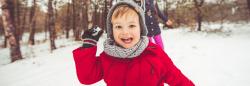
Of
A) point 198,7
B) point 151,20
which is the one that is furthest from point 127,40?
point 198,7

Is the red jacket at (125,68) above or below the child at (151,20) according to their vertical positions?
below

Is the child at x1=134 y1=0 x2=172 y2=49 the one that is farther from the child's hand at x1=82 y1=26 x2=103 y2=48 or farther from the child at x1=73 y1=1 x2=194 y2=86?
the child's hand at x1=82 y1=26 x2=103 y2=48

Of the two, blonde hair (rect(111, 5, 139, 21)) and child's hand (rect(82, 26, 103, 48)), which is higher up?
blonde hair (rect(111, 5, 139, 21))

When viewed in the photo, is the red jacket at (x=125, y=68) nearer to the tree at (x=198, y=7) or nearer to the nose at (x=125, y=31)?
the nose at (x=125, y=31)

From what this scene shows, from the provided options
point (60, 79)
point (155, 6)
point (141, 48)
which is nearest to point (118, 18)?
point (141, 48)

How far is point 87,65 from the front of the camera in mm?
2242

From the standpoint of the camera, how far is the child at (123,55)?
87.0 inches

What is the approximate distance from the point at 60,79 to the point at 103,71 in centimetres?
387

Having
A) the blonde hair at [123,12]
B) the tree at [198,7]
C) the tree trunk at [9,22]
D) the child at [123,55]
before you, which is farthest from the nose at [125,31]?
the tree at [198,7]

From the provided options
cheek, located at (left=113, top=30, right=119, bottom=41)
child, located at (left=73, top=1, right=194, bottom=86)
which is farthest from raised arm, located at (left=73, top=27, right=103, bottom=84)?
cheek, located at (left=113, top=30, right=119, bottom=41)

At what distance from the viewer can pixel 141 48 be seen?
2.22 metres

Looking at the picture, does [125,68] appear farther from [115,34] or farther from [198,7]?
[198,7]

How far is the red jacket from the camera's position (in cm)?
223

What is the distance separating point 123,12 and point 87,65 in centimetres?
50
